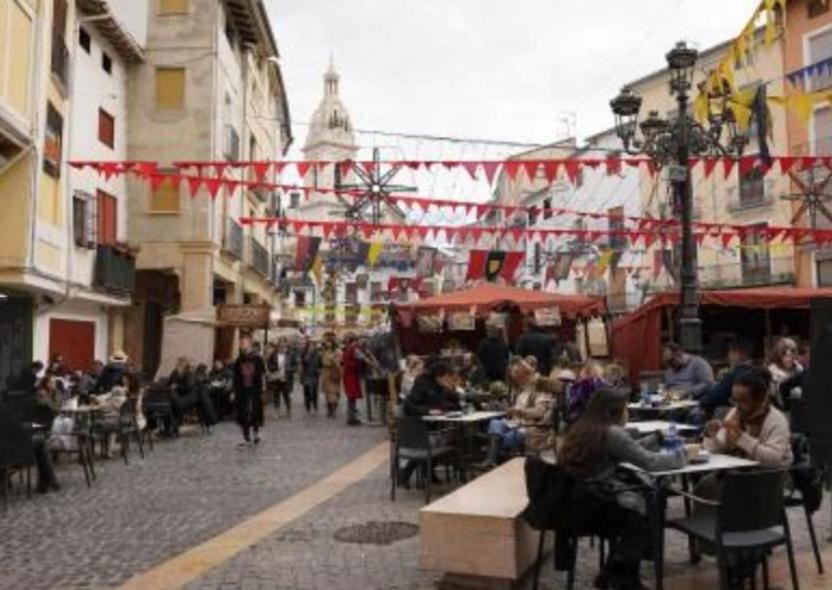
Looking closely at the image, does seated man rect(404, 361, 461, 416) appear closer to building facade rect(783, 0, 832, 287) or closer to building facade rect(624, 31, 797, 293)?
building facade rect(624, 31, 797, 293)

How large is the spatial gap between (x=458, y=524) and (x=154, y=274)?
22212mm

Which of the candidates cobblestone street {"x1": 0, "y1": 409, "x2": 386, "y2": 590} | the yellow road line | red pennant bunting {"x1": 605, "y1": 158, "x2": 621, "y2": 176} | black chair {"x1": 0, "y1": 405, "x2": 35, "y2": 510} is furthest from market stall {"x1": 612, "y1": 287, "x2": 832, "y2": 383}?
black chair {"x1": 0, "y1": 405, "x2": 35, "y2": 510}

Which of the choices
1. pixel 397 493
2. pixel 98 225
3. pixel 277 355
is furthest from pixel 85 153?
pixel 397 493

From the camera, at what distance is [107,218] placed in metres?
22.5

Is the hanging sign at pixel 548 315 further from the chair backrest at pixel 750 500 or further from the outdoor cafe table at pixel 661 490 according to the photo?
the chair backrest at pixel 750 500

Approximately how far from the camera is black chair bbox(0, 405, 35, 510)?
9.42 m

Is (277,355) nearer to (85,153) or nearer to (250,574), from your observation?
(85,153)

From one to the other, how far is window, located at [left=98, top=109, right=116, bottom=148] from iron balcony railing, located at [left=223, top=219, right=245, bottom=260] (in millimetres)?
4710

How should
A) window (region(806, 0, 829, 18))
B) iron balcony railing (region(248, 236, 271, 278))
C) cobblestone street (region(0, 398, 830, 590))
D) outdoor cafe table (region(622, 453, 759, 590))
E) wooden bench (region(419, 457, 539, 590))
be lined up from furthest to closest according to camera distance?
iron balcony railing (region(248, 236, 271, 278)), window (region(806, 0, 829, 18)), cobblestone street (region(0, 398, 830, 590)), wooden bench (region(419, 457, 539, 590)), outdoor cafe table (region(622, 453, 759, 590))

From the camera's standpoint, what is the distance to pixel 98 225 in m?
21.5

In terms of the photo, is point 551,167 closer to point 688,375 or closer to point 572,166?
point 572,166

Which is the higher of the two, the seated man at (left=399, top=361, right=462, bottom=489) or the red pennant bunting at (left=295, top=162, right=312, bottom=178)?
the red pennant bunting at (left=295, top=162, right=312, bottom=178)

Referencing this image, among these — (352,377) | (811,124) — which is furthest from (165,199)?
(811,124)

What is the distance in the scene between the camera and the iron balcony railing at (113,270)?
2083cm
